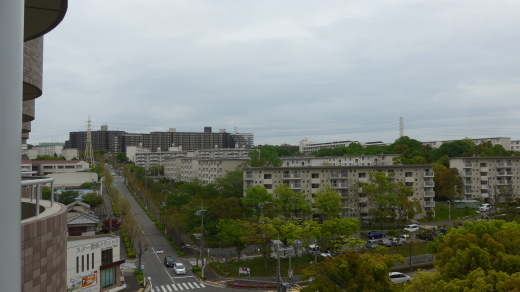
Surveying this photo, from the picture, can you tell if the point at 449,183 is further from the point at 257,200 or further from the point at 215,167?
the point at 215,167

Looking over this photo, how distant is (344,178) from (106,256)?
74.5ft

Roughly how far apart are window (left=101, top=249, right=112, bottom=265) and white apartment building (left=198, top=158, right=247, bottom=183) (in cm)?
2895

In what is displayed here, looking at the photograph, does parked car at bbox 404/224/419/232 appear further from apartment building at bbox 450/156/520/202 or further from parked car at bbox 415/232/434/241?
apartment building at bbox 450/156/520/202

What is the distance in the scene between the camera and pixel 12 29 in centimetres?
134

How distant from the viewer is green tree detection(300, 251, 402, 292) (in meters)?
12.9

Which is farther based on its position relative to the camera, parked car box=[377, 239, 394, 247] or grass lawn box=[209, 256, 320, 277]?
parked car box=[377, 239, 394, 247]

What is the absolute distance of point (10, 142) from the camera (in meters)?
1.30

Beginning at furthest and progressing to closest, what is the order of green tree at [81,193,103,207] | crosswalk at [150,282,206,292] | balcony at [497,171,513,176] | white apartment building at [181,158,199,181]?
white apartment building at [181,158,199,181] < balcony at [497,171,513,176] < green tree at [81,193,103,207] < crosswalk at [150,282,206,292]

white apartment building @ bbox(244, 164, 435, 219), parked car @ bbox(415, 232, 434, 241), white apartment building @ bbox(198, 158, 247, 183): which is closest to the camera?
parked car @ bbox(415, 232, 434, 241)

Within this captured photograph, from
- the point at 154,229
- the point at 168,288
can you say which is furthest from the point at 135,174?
the point at 168,288

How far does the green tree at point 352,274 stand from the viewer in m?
12.9

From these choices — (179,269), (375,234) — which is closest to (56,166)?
(179,269)

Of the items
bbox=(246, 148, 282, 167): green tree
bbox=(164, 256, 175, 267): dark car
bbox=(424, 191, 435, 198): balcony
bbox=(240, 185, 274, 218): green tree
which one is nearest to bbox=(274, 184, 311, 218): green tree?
bbox=(240, 185, 274, 218): green tree

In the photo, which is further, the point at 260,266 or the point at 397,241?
the point at 397,241
